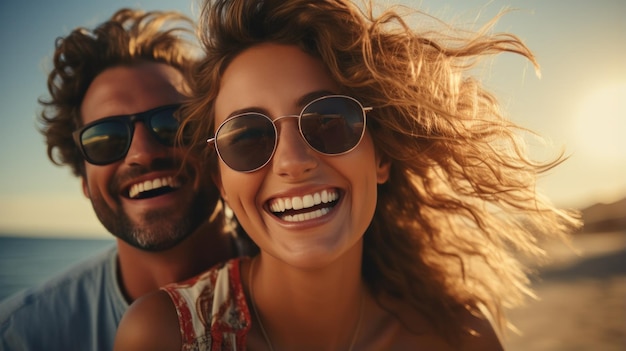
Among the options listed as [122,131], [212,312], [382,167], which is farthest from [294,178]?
[122,131]

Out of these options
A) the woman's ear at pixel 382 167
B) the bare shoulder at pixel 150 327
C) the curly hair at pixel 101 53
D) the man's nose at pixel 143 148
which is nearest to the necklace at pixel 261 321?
the bare shoulder at pixel 150 327

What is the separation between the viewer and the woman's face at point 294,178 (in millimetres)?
2137

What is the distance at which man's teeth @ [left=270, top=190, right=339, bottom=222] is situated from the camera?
2.17m

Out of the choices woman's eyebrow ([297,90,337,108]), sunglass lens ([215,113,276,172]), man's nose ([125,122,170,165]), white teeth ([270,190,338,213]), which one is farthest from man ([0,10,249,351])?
woman's eyebrow ([297,90,337,108])

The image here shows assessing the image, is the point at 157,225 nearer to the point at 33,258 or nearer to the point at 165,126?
the point at 165,126

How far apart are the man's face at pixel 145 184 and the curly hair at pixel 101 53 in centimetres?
31

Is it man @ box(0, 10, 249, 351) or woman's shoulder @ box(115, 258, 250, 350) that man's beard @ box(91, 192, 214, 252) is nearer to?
man @ box(0, 10, 249, 351)

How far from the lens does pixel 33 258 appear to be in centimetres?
1241

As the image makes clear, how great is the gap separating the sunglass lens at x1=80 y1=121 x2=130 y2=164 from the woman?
51cm

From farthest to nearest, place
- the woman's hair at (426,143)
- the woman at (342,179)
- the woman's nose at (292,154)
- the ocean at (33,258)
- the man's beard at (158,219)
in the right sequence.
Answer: the ocean at (33,258) < the man's beard at (158,219) < the woman's hair at (426,143) < the woman at (342,179) < the woman's nose at (292,154)

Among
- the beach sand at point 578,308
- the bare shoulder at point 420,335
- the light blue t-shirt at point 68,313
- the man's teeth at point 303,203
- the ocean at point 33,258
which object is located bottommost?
the beach sand at point 578,308

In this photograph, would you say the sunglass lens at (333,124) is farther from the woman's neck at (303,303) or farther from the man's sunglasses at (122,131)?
the man's sunglasses at (122,131)

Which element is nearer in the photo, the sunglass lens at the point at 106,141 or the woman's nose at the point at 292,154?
the woman's nose at the point at 292,154

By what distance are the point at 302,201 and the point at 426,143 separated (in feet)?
2.89
